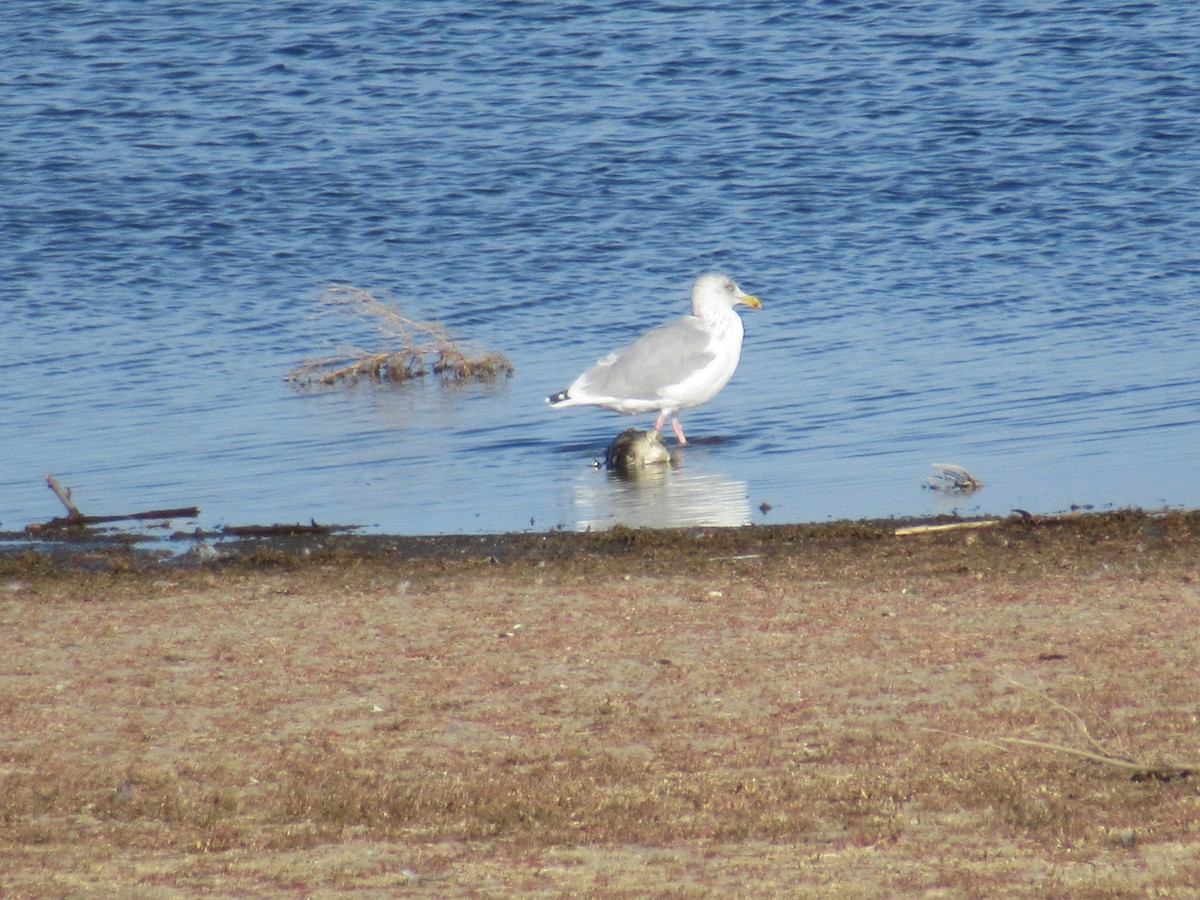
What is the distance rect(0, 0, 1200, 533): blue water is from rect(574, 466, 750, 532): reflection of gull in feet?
0.13

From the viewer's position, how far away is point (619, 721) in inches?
239

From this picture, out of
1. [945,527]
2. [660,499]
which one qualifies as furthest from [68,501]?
[945,527]

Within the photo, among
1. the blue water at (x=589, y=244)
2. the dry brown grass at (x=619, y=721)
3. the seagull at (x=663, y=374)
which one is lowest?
the blue water at (x=589, y=244)

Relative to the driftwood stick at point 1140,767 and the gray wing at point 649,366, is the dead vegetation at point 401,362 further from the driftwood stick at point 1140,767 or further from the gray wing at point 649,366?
the driftwood stick at point 1140,767

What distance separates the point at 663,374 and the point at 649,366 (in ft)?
0.38

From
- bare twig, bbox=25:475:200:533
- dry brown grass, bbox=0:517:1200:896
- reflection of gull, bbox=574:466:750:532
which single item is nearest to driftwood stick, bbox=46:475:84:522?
bare twig, bbox=25:475:200:533

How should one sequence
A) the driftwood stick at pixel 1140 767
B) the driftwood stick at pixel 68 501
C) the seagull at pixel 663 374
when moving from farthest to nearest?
the seagull at pixel 663 374 → the driftwood stick at pixel 68 501 → the driftwood stick at pixel 1140 767

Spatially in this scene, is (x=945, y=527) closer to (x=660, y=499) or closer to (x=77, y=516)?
(x=660, y=499)

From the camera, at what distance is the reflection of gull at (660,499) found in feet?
32.8

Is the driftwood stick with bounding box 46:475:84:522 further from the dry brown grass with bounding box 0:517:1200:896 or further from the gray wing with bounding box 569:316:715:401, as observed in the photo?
the gray wing with bounding box 569:316:715:401

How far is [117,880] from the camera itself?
482 cm

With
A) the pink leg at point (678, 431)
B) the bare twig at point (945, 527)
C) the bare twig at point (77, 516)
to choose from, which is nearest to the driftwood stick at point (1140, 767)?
the bare twig at point (945, 527)

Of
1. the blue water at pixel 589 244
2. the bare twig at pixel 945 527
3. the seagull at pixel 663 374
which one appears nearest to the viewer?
the bare twig at pixel 945 527

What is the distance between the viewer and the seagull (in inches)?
500
